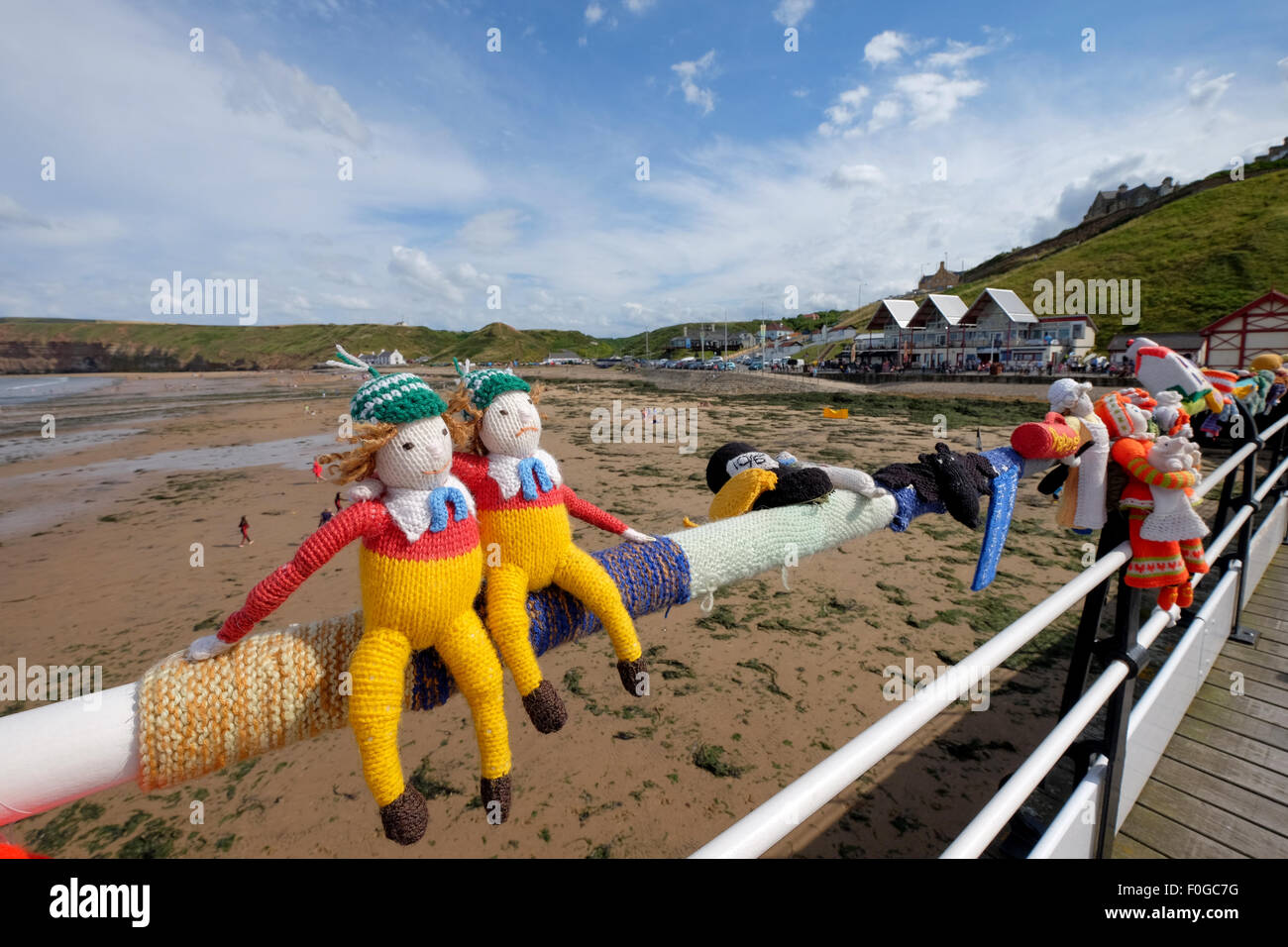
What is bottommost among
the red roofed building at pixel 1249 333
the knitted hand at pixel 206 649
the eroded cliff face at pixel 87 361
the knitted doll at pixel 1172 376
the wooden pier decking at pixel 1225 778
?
the wooden pier decking at pixel 1225 778

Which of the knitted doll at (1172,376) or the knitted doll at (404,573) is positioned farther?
the knitted doll at (1172,376)

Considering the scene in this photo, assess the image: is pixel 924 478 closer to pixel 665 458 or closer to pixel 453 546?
pixel 453 546

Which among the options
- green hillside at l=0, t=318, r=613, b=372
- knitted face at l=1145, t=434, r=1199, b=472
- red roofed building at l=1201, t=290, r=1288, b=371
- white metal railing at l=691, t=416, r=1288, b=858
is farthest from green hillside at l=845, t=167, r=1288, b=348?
green hillside at l=0, t=318, r=613, b=372

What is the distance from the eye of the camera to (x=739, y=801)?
163 inches

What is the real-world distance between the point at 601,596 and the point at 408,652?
47 cm

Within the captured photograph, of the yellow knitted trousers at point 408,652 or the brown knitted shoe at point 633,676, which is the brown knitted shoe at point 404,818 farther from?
the brown knitted shoe at point 633,676

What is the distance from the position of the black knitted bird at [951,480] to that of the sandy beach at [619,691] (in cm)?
211

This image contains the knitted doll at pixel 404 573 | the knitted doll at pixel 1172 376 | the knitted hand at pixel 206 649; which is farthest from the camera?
the knitted doll at pixel 1172 376

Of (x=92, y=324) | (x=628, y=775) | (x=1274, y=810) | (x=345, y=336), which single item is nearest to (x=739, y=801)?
(x=628, y=775)

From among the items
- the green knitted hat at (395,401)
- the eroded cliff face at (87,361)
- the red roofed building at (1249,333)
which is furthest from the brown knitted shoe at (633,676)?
the eroded cliff face at (87,361)

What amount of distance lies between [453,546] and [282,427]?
92.5 ft

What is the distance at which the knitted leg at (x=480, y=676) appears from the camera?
121 centimetres

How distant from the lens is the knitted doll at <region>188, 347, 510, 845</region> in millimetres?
1114

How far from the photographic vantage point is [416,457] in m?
1.20
